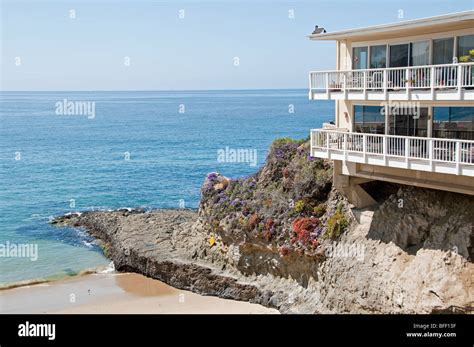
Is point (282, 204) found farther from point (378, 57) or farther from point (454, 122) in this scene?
point (454, 122)

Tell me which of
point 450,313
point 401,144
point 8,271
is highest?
point 401,144

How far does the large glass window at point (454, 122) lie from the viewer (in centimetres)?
2105

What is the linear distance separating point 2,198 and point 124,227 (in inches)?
885

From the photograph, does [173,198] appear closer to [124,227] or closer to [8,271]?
[124,227]

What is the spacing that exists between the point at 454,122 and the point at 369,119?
3.89 meters

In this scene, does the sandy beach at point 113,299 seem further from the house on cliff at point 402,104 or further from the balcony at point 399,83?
the balcony at point 399,83

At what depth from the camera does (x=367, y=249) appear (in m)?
24.6

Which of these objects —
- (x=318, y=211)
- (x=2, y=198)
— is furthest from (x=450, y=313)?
(x=2, y=198)

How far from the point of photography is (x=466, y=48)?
2097 cm

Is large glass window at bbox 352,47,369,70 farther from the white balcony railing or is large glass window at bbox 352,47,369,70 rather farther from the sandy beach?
the sandy beach
